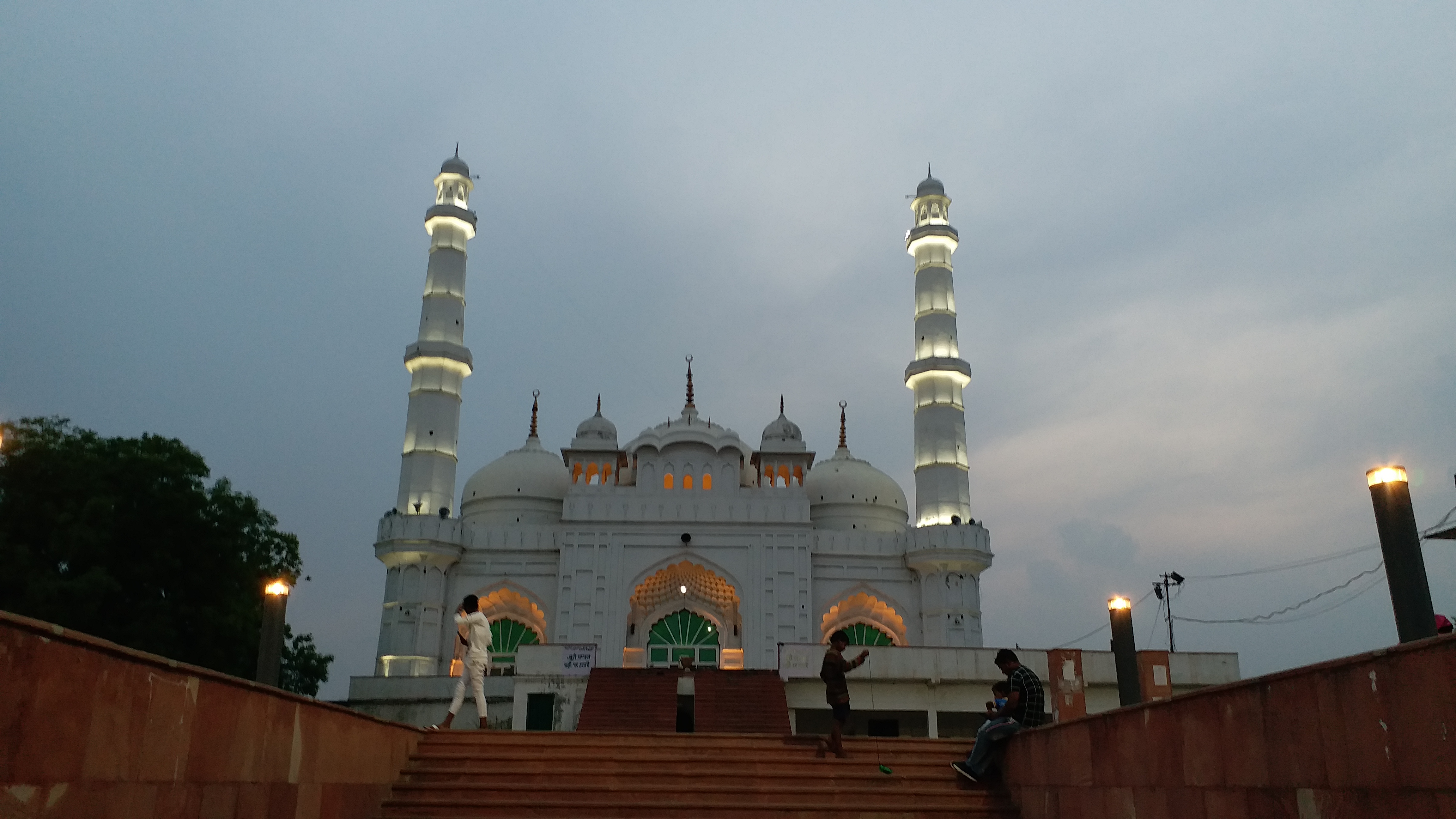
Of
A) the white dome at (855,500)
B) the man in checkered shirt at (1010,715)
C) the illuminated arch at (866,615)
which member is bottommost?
the man in checkered shirt at (1010,715)

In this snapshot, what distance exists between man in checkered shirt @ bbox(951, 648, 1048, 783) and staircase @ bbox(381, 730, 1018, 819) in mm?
211

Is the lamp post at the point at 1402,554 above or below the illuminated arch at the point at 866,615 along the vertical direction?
below

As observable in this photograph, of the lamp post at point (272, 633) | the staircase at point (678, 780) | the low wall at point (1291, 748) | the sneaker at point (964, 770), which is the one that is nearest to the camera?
the low wall at point (1291, 748)

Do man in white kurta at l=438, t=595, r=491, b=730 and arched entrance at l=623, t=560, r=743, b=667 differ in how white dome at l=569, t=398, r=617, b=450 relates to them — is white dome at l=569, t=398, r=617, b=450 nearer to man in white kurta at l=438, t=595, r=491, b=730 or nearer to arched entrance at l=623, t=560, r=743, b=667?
arched entrance at l=623, t=560, r=743, b=667

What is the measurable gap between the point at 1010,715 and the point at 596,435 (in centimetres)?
2336

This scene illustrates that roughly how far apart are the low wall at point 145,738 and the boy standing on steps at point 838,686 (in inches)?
174

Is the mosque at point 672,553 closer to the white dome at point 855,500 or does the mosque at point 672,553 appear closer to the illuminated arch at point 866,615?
the illuminated arch at point 866,615

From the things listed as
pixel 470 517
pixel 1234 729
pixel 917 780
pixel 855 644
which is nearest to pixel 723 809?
pixel 917 780

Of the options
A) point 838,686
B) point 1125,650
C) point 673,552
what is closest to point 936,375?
point 673,552

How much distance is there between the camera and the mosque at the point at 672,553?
88.5 feet

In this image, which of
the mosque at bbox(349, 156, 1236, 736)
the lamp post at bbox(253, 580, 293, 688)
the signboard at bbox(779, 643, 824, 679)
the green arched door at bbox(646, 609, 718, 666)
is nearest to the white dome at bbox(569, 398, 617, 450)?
the mosque at bbox(349, 156, 1236, 736)

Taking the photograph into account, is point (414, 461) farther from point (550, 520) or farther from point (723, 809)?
point (723, 809)

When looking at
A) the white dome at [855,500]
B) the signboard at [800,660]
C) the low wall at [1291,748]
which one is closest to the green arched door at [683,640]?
the white dome at [855,500]

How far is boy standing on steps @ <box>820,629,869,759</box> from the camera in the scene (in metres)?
10.1
